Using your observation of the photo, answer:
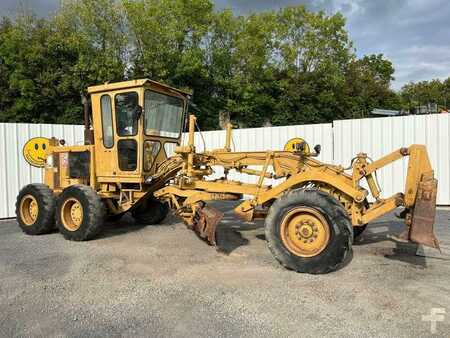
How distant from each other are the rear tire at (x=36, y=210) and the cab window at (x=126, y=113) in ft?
6.47

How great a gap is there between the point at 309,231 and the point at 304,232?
0.07 meters

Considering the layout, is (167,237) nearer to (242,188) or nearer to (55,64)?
(242,188)

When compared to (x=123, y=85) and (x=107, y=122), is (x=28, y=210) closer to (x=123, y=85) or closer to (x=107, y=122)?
(x=107, y=122)

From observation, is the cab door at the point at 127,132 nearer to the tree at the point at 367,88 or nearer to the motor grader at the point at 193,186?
the motor grader at the point at 193,186

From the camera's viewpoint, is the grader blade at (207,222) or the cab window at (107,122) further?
the cab window at (107,122)

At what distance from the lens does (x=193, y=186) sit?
6.16m

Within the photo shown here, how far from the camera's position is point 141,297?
3.98m

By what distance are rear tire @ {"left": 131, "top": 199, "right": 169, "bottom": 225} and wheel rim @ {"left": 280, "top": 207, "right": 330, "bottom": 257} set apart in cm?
403

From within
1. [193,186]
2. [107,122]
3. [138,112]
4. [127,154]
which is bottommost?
[193,186]

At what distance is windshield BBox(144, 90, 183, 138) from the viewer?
6.58 m

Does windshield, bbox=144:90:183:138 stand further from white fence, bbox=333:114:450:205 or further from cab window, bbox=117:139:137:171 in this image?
white fence, bbox=333:114:450:205

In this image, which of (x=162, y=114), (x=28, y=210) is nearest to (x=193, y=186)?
(x=162, y=114)

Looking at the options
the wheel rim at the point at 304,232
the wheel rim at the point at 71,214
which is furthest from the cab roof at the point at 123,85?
the wheel rim at the point at 304,232

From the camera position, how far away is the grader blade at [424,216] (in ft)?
13.9
